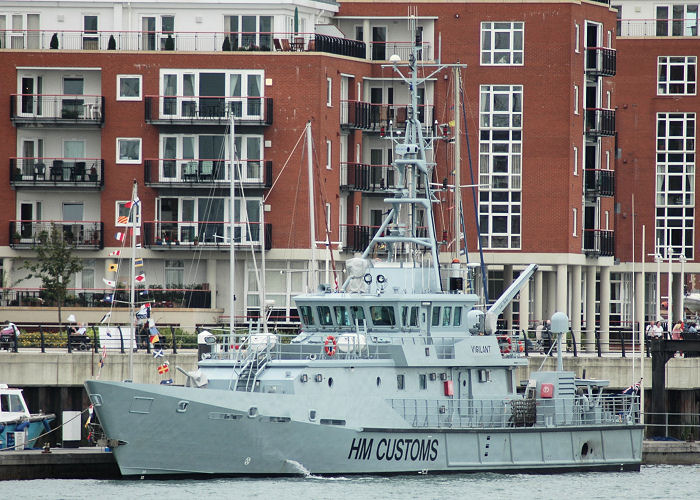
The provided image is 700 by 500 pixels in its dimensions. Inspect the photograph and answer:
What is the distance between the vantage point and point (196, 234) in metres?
77.8

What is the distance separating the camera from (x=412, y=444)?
4756cm

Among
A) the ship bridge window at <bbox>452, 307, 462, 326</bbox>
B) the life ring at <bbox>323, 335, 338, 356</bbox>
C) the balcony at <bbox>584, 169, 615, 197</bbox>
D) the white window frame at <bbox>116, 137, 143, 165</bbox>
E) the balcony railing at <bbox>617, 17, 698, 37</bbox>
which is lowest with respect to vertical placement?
the life ring at <bbox>323, 335, 338, 356</bbox>

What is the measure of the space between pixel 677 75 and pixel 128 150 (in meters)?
32.3

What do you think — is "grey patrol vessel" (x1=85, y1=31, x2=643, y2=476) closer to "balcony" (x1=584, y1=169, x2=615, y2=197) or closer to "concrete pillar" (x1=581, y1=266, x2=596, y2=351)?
"concrete pillar" (x1=581, y1=266, x2=596, y2=351)

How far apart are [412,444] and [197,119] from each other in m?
32.7

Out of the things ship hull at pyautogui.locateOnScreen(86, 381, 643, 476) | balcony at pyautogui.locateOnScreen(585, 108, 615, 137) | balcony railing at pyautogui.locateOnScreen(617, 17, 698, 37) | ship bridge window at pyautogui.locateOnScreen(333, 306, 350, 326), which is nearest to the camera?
ship hull at pyautogui.locateOnScreen(86, 381, 643, 476)

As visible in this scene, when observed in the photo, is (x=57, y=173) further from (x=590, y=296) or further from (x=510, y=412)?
(x=510, y=412)

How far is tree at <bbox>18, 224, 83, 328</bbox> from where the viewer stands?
240ft

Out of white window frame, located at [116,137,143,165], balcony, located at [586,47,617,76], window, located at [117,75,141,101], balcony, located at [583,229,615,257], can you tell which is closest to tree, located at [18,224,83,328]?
white window frame, located at [116,137,143,165]

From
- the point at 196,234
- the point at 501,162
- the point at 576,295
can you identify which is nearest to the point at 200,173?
the point at 196,234

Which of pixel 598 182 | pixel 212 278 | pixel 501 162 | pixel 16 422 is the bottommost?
pixel 16 422

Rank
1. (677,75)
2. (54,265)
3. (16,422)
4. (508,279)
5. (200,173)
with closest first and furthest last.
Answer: (16,422) < (54,265) < (200,173) < (508,279) < (677,75)

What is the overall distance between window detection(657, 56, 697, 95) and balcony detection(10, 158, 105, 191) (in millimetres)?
32899

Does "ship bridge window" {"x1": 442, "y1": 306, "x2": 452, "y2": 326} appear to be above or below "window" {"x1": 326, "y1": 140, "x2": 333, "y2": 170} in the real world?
below
